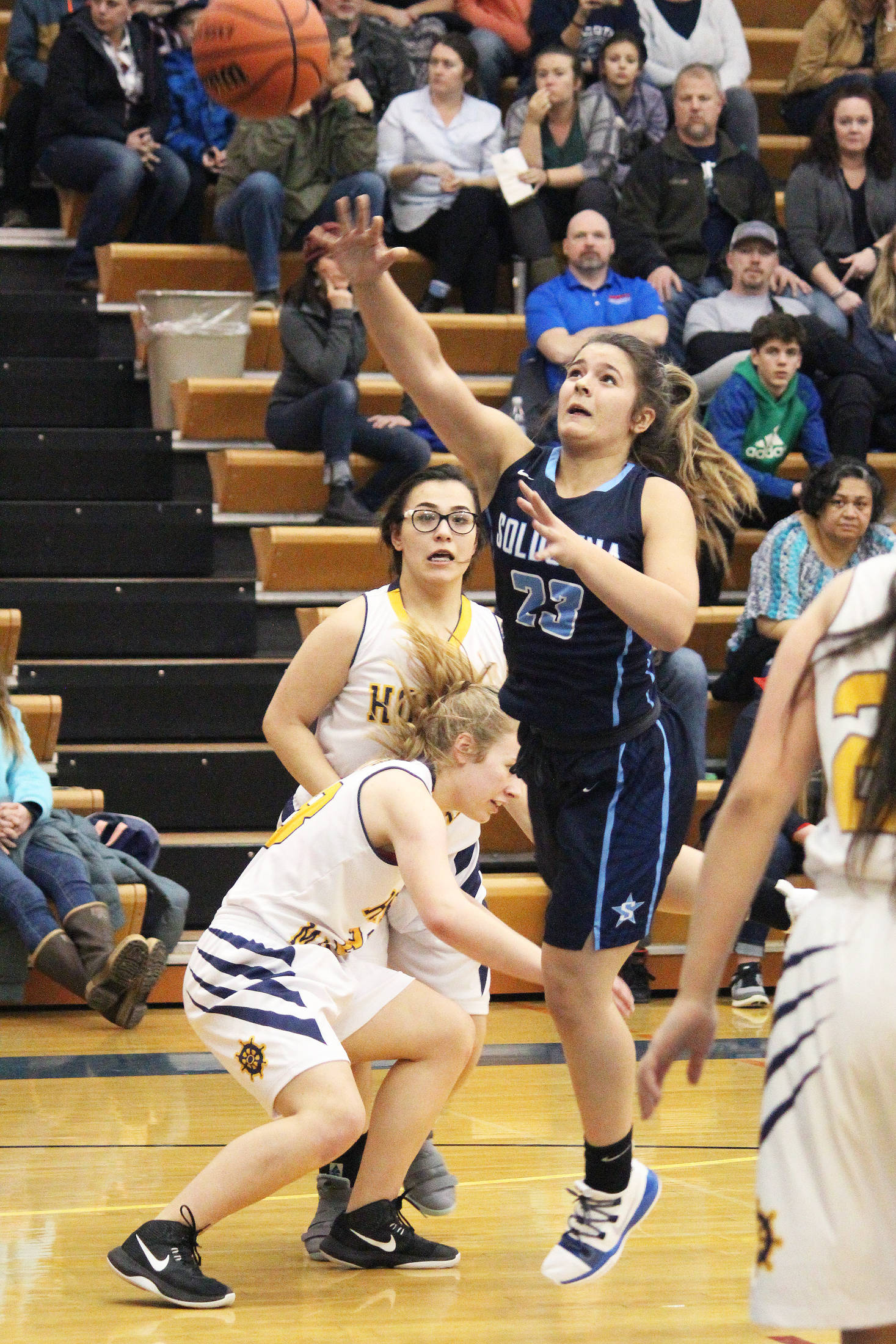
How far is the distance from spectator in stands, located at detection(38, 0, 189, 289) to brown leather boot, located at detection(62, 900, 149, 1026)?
3.62m

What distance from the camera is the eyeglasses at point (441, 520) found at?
3.71m

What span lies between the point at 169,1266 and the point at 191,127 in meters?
6.24

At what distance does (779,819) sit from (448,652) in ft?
5.94

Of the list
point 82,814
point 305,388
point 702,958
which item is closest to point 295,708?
point 702,958

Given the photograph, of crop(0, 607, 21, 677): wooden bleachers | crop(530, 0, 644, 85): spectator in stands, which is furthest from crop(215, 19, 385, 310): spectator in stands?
crop(0, 607, 21, 677): wooden bleachers

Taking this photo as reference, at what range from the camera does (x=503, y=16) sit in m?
8.83

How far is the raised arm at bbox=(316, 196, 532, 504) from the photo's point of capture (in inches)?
117

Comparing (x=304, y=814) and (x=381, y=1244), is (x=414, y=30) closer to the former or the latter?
(x=304, y=814)

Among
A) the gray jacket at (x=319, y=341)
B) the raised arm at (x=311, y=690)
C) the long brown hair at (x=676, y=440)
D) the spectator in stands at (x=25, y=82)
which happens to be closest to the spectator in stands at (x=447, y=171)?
the gray jacket at (x=319, y=341)

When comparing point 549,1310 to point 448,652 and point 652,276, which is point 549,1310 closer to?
point 448,652

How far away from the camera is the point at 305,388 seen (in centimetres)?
707

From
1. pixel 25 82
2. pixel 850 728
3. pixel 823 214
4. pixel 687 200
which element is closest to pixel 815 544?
pixel 687 200

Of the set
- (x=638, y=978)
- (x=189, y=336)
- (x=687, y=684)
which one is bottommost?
(x=638, y=978)

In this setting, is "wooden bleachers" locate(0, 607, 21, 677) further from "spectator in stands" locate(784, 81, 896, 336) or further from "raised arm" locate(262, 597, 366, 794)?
"spectator in stands" locate(784, 81, 896, 336)
